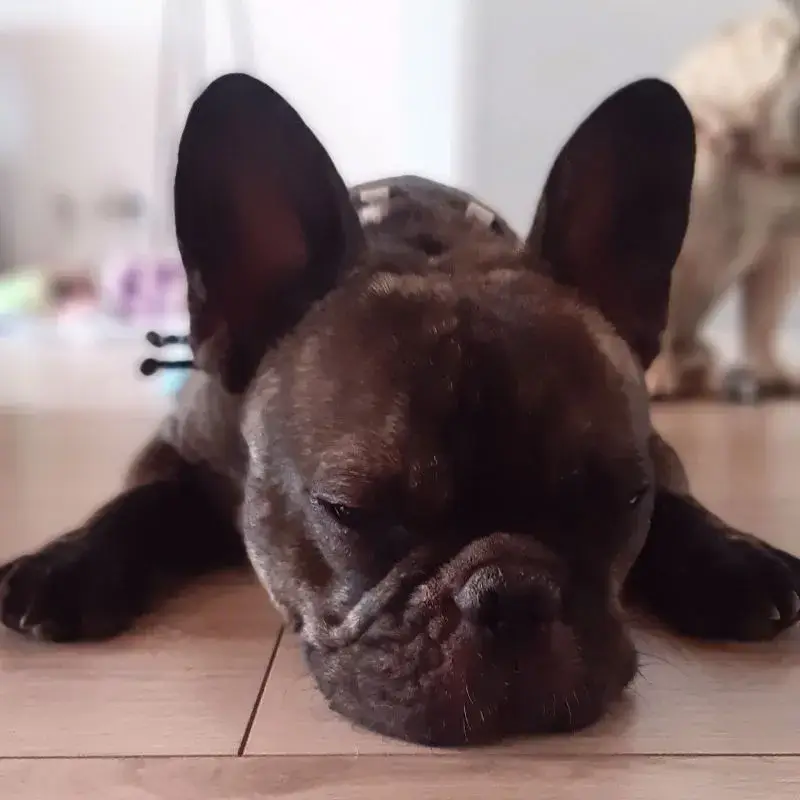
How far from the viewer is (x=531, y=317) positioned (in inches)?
38.9

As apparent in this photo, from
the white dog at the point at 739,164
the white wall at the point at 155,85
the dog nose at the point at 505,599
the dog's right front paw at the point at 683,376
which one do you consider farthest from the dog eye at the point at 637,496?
the white wall at the point at 155,85

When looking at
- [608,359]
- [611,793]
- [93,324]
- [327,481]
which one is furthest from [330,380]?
[93,324]

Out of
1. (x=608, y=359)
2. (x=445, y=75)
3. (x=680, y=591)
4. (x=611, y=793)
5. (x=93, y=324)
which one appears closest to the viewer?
(x=611, y=793)

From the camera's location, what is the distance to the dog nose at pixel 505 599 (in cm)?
84

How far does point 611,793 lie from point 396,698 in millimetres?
187

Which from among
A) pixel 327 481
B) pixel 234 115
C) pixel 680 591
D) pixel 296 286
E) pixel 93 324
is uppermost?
pixel 234 115

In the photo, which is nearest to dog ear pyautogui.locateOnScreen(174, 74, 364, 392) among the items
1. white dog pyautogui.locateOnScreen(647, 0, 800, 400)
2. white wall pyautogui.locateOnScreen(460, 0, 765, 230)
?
white dog pyautogui.locateOnScreen(647, 0, 800, 400)

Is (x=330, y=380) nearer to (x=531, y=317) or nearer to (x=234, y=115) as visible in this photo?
(x=531, y=317)

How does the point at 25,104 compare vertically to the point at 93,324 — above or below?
above

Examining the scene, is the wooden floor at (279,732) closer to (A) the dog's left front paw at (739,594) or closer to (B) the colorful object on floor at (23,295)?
(A) the dog's left front paw at (739,594)

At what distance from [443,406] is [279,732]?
12.3 inches

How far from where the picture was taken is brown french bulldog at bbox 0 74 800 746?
2.87 ft

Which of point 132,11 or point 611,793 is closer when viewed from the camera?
point 611,793

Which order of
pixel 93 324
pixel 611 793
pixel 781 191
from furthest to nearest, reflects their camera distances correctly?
pixel 93 324 < pixel 781 191 < pixel 611 793
